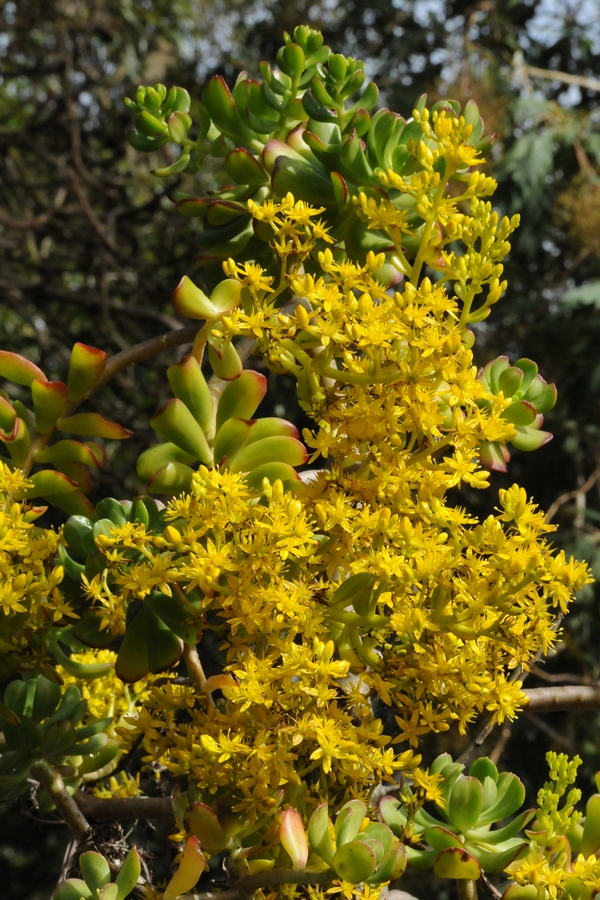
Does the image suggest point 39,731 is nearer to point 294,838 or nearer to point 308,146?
point 294,838

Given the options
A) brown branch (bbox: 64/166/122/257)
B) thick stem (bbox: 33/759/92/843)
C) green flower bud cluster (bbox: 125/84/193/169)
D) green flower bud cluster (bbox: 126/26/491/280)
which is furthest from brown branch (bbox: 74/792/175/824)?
brown branch (bbox: 64/166/122/257)

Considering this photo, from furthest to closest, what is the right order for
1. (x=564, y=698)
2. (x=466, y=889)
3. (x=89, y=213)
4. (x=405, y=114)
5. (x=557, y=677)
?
(x=405, y=114)
(x=89, y=213)
(x=557, y=677)
(x=564, y=698)
(x=466, y=889)

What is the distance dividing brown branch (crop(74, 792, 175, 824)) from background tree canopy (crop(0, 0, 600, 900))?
1.59m

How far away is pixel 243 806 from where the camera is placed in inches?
27.0

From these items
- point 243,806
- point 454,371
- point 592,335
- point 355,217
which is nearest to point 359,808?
point 243,806

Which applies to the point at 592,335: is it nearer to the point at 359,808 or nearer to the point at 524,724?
the point at 524,724

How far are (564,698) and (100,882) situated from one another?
53 centimetres

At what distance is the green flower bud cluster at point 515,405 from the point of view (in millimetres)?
905

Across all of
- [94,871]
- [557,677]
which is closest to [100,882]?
[94,871]

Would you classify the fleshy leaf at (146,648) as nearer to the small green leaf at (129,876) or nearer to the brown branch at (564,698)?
the small green leaf at (129,876)

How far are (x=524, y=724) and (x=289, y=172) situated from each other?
7.45ft

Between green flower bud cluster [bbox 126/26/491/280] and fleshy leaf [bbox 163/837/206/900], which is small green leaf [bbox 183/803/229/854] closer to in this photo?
fleshy leaf [bbox 163/837/206/900]

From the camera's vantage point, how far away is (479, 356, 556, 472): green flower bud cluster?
2.97 feet

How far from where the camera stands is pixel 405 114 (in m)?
3.33
